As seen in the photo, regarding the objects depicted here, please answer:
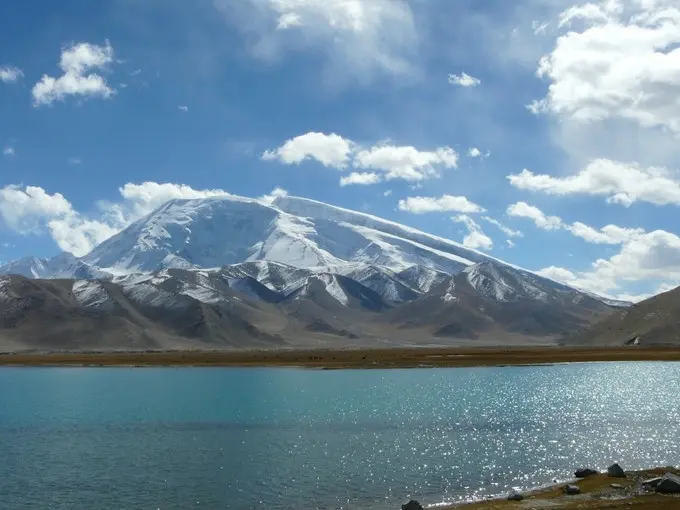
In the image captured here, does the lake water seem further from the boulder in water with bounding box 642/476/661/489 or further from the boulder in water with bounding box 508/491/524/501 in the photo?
the boulder in water with bounding box 642/476/661/489

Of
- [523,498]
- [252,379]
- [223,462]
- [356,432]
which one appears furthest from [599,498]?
[252,379]

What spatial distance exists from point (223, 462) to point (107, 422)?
3026 centimetres

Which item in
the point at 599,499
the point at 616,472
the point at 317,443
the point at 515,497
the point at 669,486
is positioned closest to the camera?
the point at 599,499

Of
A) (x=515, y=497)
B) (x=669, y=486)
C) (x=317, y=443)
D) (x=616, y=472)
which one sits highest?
(x=669, y=486)

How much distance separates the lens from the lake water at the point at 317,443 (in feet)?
150

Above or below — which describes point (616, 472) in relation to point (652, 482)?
below

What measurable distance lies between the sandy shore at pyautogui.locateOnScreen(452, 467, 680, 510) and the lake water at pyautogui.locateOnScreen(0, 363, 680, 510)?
3.88 meters

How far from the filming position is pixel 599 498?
39094 mm

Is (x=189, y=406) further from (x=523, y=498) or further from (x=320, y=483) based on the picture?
(x=523, y=498)

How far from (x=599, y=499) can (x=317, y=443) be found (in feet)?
94.3

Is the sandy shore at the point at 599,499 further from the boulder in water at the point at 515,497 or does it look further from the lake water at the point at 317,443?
the lake water at the point at 317,443

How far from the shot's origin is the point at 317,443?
205 ft

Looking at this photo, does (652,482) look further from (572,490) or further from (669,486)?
(572,490)

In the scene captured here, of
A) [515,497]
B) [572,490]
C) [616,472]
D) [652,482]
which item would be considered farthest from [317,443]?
[652,482]
